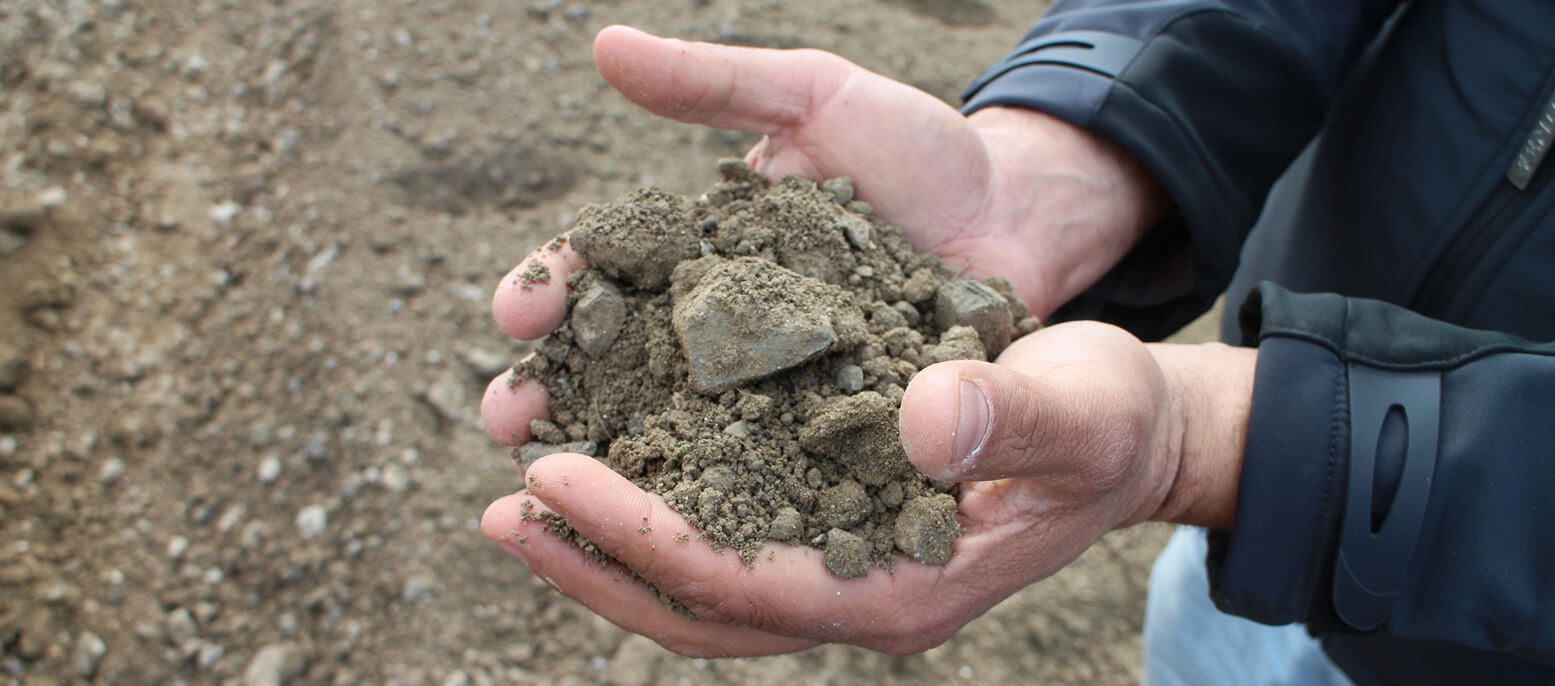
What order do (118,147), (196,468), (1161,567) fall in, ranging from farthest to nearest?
(118,147), (196,468), (1161,567)

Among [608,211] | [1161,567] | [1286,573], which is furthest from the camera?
[1161,567]

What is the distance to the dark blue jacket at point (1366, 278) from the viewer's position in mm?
1334

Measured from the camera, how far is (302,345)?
2.80 metres

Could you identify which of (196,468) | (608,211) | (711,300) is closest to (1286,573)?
(711,300)

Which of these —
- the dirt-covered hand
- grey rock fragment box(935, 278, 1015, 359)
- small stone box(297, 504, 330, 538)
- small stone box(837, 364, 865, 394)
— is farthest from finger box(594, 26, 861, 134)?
small stone box(297, 504, 330, 538)

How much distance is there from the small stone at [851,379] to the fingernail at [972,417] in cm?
40

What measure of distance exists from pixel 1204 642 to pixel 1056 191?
3.74 feet

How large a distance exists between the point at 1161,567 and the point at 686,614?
147cm

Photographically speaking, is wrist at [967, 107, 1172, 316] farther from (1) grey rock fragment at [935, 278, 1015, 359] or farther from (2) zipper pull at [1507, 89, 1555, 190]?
(2) zipper pull at [1507, 89, 1555, 190]

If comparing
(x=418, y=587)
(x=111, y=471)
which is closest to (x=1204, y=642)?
(x=418, y=587)

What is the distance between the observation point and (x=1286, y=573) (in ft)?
4.76

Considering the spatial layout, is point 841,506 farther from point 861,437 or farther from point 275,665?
point 275,665

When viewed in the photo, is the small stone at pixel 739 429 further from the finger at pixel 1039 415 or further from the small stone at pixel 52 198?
the small stone at pixel 52 198

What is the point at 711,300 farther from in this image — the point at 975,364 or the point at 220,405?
the point at 220,405
